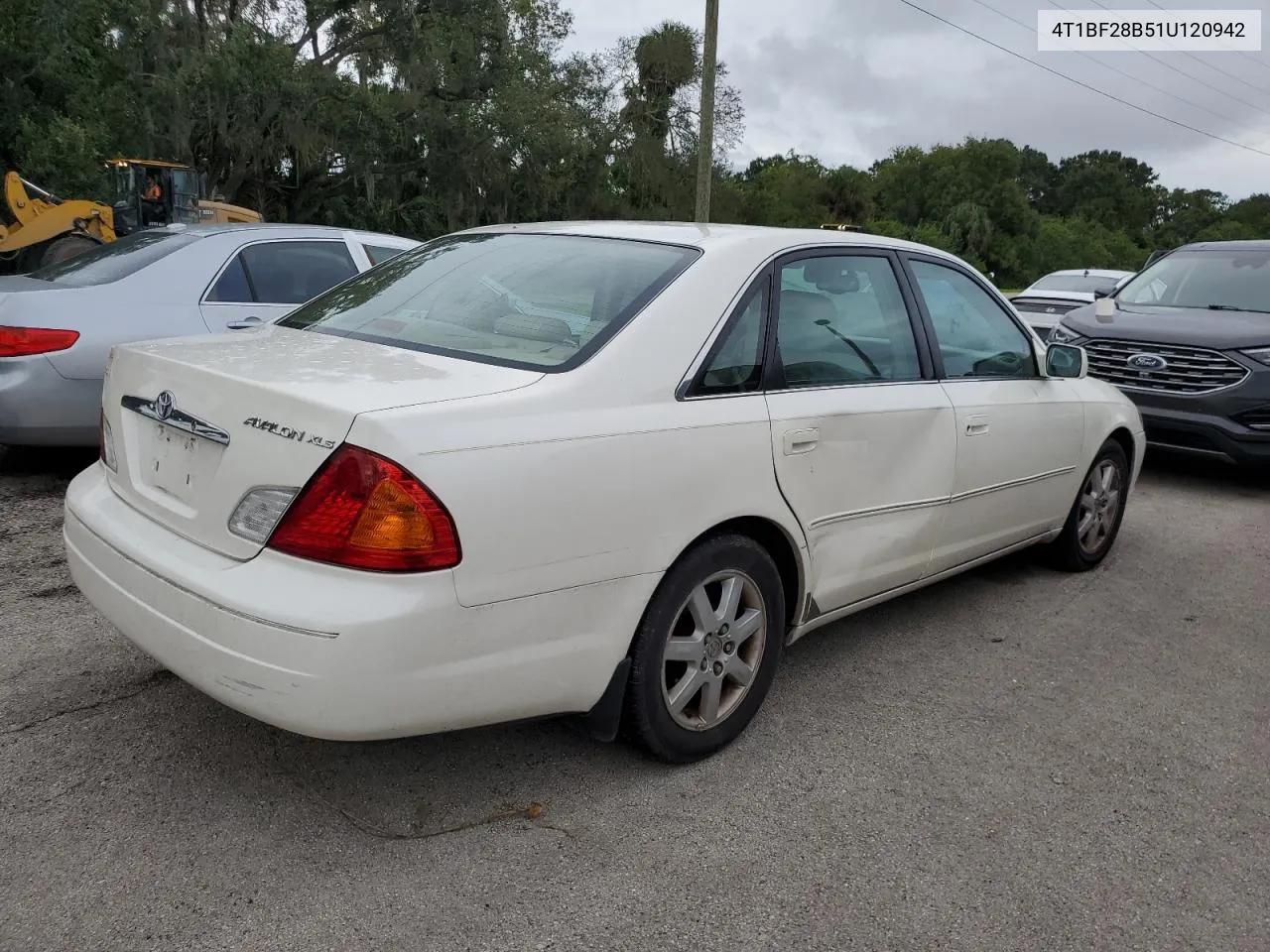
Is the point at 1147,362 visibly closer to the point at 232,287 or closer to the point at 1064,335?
the point at 1064,335

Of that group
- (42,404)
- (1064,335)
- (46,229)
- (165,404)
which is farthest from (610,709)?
(46,229)

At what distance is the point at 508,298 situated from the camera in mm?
3264

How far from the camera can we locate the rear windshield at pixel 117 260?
5.80 m

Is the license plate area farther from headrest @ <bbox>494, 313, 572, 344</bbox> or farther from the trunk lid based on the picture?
headrest @ <bbox>494, 313, 572, 344</bbox>

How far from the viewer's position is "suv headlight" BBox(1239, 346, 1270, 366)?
7.21 m

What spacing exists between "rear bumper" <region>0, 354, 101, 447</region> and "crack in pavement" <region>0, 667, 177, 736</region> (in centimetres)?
244

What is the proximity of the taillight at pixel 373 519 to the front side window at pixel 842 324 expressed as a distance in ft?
4.44

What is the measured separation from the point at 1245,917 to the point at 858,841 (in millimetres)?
912

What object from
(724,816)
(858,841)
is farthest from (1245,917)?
(724,816)

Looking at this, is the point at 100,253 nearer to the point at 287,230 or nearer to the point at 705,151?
the point at 287,230

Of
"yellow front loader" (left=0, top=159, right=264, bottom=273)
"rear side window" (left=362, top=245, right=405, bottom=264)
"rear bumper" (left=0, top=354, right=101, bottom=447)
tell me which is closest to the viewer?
"rear bumper" (left=0, top=354, right=101, bottom=447)

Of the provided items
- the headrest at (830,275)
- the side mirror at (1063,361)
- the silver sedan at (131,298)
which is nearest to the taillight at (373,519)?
the headrest at (830,275)

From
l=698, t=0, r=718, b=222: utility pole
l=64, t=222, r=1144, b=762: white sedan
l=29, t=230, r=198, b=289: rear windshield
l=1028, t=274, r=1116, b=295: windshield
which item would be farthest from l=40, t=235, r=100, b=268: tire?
l=1028, t=274, r=1116, b=295: windshield

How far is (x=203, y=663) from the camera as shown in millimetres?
2480
